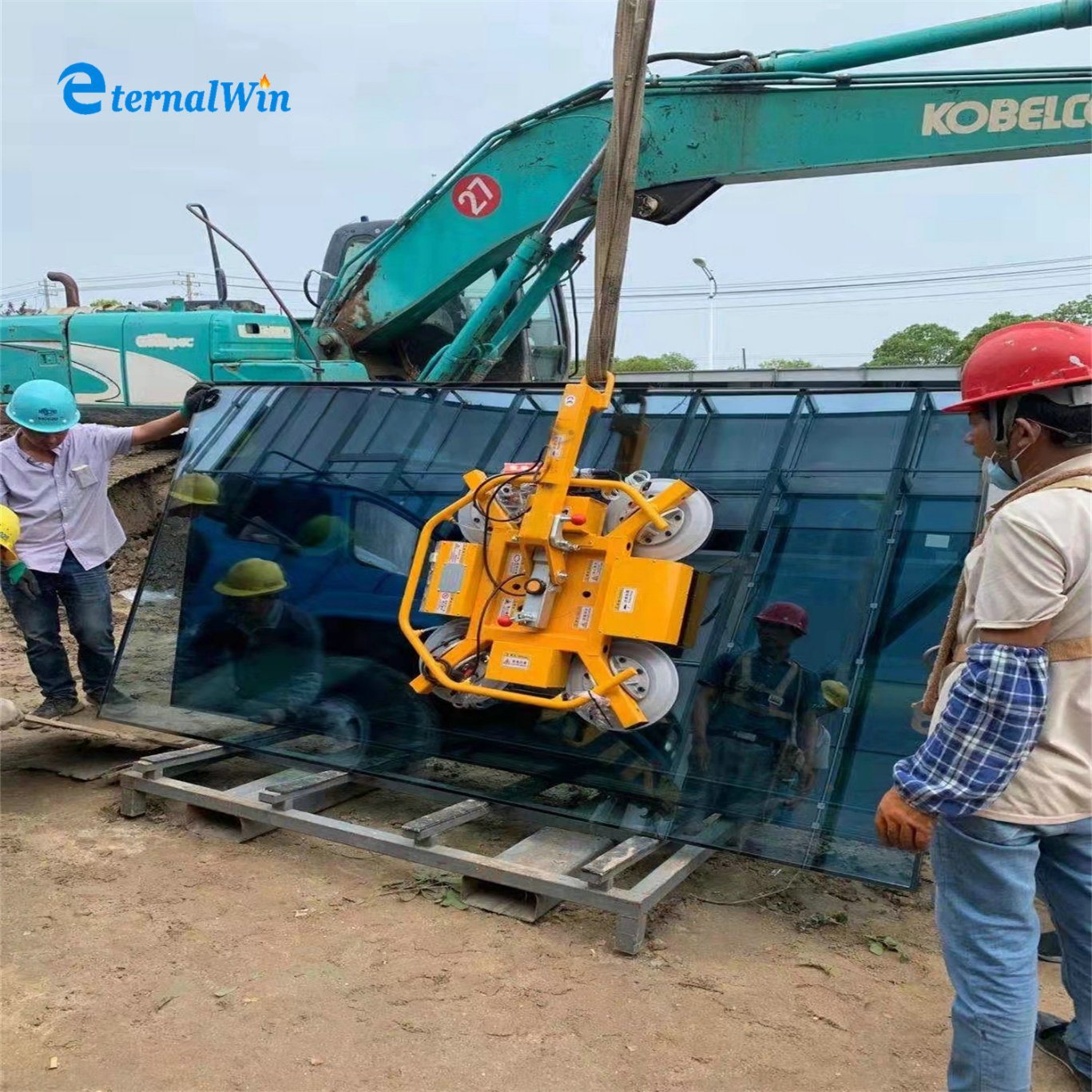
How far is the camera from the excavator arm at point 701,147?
4.15 meters

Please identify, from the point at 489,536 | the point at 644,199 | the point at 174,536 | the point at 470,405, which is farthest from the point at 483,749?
the point at 644,199

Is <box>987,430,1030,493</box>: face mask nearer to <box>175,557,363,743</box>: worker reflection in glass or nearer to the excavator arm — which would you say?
the excavator arm

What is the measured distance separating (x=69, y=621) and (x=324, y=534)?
1.41m

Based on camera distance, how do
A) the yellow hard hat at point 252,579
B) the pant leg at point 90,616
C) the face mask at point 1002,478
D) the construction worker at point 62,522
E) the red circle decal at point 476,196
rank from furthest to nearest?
the red circle decal at point 476,196 → the pant leg at point 90,616 → the construction worker at point 62,522 → the yellow hard hat at point 252,579 → the face mask at point 1002,478

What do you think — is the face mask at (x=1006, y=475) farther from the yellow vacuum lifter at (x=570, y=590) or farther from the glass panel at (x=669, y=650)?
the yellow vacuum lifter at (x=570, y=590)

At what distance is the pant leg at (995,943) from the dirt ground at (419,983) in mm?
464

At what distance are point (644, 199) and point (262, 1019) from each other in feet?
13.5

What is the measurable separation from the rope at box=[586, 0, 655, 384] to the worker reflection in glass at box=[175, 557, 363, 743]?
166cm

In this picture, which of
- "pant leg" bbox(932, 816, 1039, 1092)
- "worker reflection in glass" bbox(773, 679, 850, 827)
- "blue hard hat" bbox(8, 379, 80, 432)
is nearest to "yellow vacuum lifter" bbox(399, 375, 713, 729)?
"worker reflection in glass" bbox(773, 679, 850, 827)

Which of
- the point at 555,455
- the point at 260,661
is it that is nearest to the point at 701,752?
the point at 555,455

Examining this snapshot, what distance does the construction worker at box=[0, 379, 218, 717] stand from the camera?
433cm

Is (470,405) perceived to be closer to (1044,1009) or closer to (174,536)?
(174,536)

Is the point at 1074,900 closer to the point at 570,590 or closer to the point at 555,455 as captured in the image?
the point at 570,590

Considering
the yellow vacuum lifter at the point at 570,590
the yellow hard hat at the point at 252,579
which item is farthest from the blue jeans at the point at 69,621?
the yellow vacuum lifter at the point at 570,590
